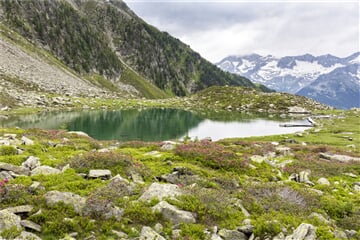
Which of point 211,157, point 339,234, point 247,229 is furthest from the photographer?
point 211,157

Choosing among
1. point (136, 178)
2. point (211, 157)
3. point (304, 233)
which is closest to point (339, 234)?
point (304, 233)

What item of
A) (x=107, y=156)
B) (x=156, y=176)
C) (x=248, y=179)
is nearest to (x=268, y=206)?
(x=248, y=179)

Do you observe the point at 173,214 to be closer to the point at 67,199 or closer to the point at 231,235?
the point at 231,235

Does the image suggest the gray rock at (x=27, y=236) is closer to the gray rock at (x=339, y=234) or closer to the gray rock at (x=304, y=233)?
the gray rock at (x=304, y=233)

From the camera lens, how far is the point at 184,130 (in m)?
61.0

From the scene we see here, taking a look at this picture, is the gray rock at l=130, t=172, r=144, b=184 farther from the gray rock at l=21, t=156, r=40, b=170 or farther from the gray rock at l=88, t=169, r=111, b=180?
the gray rock at l=21, t=156, r=40, b=170

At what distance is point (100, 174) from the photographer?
1525 centimetres

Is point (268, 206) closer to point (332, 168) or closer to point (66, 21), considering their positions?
point (332, 168)

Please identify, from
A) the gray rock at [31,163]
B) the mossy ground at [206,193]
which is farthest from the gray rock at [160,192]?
the gray rock at [31,163]


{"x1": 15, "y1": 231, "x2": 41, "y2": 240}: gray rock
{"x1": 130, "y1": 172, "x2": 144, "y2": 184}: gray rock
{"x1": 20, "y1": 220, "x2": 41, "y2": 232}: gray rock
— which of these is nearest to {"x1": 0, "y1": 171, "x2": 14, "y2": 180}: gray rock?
{"x1": 20, "y1": 220, "x2": 41, "y2": 232}: gray rock

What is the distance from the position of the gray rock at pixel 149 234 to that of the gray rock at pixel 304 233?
203 inches

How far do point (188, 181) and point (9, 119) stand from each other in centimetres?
5006

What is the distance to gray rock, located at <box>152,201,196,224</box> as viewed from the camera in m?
11.9

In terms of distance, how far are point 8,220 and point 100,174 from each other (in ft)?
18.4
